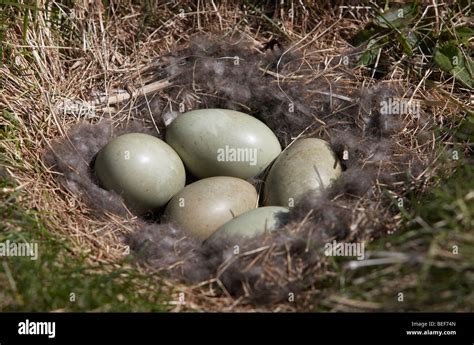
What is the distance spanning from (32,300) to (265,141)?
4.41ft

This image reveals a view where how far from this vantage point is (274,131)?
11.6 feet

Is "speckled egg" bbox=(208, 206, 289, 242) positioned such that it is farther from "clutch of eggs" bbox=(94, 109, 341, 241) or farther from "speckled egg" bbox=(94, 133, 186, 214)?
"speckled egg" bbox=(94, 133, 186, 214)

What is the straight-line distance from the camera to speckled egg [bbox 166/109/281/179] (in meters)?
3.21

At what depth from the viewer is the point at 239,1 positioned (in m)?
3.92

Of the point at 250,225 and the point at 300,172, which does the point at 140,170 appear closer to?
the point at 250,225

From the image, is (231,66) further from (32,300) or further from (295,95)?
(32,300)

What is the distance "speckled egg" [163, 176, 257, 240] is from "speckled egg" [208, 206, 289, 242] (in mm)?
129

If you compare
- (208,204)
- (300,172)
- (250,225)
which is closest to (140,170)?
(208,204)

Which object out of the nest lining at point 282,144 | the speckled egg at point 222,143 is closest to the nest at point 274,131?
the nest lining at point 282,144

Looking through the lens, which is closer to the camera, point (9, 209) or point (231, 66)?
point (9, 209)

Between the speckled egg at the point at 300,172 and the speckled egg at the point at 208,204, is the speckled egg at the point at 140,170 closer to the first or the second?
the speckled egg at the point at 208,204

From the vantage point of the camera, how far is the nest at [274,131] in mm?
2656

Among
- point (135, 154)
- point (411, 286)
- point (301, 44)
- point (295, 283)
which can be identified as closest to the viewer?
point (411, 286)

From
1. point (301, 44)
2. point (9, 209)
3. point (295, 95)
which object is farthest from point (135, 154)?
point (301, 44)
